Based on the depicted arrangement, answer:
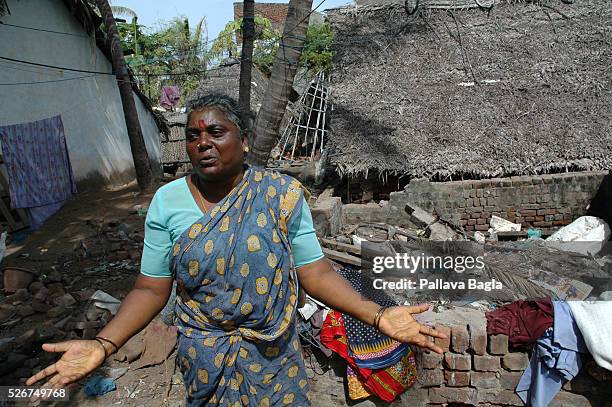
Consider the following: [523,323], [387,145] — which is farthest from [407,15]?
[523,323]

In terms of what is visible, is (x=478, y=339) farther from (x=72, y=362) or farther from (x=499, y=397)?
(x=72, y=362)

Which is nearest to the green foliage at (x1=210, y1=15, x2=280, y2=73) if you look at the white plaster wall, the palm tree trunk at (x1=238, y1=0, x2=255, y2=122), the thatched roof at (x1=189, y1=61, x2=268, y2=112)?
the thatched roof at (x1=189, y1=61, x2=268, y2=112)

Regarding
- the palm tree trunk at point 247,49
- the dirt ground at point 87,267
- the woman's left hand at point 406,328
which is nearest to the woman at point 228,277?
the woman's left hand at point 406,328

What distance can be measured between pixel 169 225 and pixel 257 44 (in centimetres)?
2232

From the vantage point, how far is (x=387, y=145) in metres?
8.16

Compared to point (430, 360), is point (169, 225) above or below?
above

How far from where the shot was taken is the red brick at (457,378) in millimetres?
2914

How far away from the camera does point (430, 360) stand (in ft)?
9.62

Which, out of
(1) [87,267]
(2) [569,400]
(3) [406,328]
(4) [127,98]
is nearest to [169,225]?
(3) [406,328]

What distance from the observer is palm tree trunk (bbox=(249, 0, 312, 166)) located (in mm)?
4453

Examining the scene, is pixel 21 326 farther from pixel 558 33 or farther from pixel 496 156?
pixel 558 33

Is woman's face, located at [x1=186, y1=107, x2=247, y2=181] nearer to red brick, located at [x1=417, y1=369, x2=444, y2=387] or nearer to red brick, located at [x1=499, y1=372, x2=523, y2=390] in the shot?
red brick, located at [x1=417, y1=369, x2=444, y2=387]

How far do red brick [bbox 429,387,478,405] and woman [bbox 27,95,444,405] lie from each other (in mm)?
1625

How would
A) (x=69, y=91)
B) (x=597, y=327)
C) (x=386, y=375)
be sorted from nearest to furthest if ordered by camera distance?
1. (x=597, y=327)
2. (x=386, y=375)
3. (x=69, y=91)
